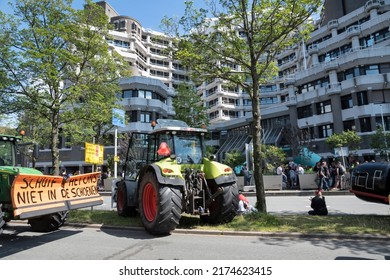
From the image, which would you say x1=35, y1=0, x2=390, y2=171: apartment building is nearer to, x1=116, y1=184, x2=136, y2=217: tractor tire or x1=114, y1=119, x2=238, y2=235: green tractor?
x1=116, y1=184, x2=136, y2=217: tractor tire

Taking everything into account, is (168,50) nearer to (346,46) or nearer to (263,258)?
(263,258)

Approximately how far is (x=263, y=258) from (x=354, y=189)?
5208mm

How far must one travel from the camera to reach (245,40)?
425 inches

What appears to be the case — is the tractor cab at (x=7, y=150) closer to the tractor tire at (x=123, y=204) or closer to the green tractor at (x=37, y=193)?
the green tractor at (x=37, y=193)

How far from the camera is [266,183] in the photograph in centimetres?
→ 2172

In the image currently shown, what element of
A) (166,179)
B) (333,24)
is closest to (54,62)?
(166,179)

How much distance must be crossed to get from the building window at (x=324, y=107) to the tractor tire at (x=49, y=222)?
129ft

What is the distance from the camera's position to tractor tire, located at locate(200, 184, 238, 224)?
8.05 meters

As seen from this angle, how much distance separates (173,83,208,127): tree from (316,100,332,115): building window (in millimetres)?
18556

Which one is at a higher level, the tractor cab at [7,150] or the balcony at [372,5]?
the balcony at [372,5]

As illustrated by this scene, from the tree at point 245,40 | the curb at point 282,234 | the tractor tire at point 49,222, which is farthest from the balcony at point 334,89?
the tractor tire at point 49,222

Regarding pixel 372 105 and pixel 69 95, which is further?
pixel 372 105

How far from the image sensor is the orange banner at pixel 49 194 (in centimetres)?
657
